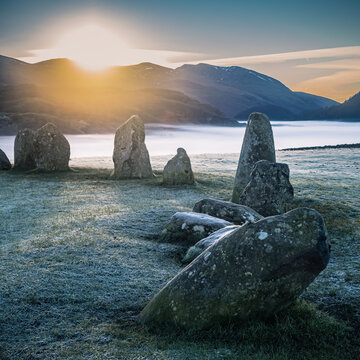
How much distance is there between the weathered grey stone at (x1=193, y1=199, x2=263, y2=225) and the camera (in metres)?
12.0

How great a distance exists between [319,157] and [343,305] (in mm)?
29833

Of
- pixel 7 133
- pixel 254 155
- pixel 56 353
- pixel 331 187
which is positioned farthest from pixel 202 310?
pixel 7 133

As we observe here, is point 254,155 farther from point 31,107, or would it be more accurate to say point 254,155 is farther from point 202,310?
point 31,107

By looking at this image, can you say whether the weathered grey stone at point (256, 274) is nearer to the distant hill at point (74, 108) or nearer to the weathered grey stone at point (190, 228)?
the weathered grey stone at point (190, 228)

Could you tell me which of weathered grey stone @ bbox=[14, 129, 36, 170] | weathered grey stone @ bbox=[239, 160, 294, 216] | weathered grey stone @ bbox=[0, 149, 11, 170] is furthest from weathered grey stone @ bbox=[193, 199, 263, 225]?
weathered grey stone @ bbox=[0, 149, 11, 170]

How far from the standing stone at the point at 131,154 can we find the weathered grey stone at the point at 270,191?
10199mm

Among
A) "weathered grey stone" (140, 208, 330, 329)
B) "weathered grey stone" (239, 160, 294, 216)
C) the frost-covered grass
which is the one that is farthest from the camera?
"weathered grey stone" (239, 160, 294, 216)

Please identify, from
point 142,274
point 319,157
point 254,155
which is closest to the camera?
point 142,274

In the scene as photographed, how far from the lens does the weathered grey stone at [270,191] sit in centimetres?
1364

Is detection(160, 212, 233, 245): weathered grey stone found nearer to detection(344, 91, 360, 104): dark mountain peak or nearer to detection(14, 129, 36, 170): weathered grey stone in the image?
detection(14, 129, 36, 170): weathered grey stone

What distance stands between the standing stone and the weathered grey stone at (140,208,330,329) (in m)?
17.1

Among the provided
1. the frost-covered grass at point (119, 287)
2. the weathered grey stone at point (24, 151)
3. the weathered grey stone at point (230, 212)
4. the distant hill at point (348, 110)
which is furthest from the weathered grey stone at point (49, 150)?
the distant hill at point (348, 110)

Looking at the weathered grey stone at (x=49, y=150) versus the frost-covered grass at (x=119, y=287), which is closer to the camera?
the frost-covered grass at (x=119, y=287)

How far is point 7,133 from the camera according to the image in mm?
93125
